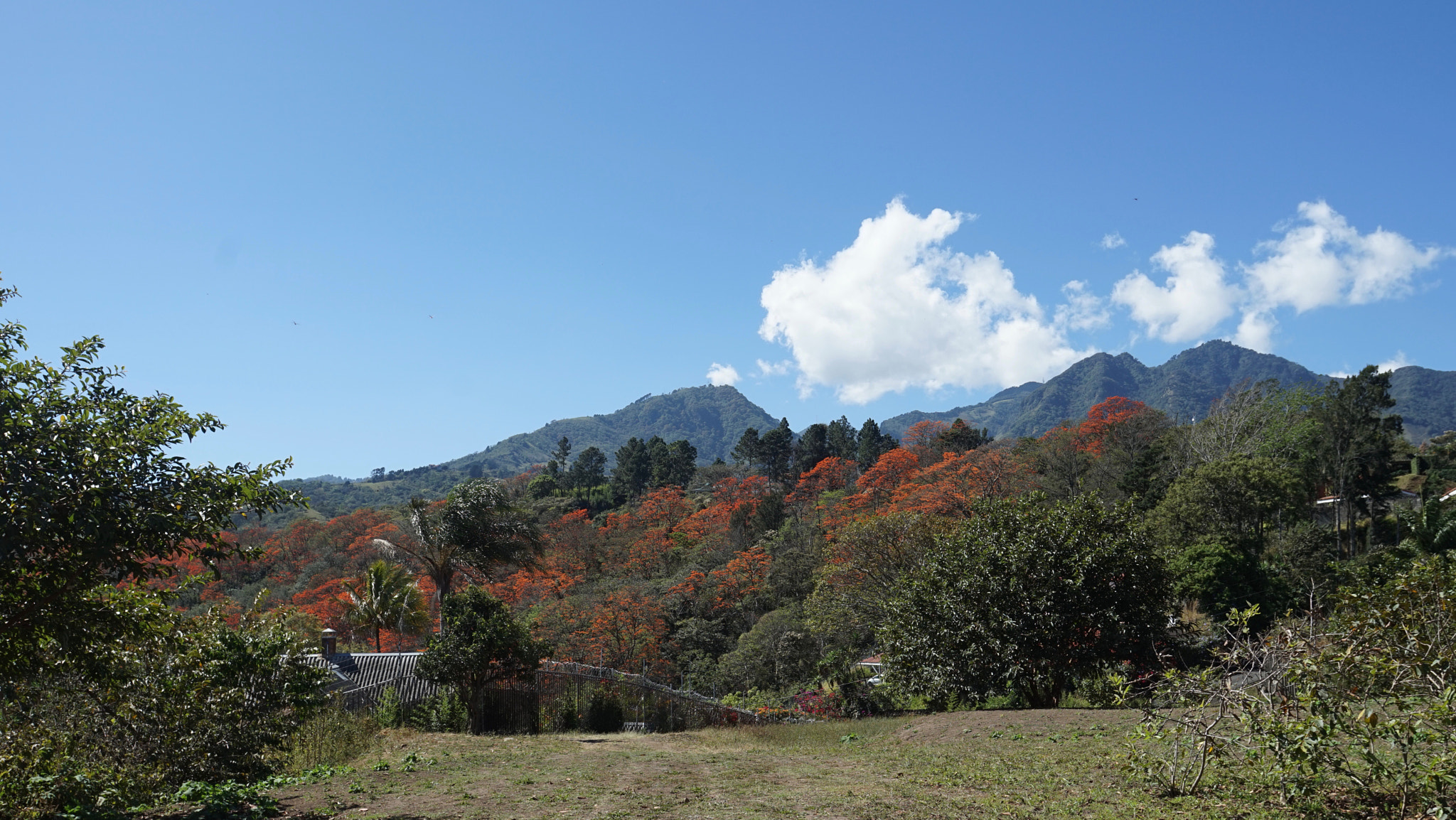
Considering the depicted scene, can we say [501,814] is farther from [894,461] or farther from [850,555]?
[894,461]

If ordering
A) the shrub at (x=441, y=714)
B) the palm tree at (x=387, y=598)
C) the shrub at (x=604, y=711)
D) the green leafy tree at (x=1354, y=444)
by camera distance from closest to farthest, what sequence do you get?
the shrub at (x=441, y=714) → the shrub at (x=604, y=711) → the palm tree at (x=387, y=598) → the green leafy tree at (x=1354, y=444)

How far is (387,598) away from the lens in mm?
27156

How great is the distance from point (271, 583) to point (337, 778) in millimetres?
44399

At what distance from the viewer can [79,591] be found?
584 cm

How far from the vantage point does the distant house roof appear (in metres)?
17.4

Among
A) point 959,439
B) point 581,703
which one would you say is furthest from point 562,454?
point 581,703

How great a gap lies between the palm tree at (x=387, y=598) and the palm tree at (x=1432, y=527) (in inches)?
1202

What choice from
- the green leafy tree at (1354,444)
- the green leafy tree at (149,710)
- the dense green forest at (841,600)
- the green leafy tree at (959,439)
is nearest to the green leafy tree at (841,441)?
the green leafy tree at (959,439)

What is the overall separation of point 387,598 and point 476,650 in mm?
11476

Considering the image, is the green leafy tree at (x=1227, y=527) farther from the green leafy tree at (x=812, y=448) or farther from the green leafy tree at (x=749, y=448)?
the green leafy tree at (x=749, y=448)

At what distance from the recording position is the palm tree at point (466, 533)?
983 inches

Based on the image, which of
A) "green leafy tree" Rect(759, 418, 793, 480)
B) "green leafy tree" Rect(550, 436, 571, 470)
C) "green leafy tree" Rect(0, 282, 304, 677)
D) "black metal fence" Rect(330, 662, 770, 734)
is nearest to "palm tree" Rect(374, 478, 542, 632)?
"black metal fence" Rect(330, 662, 770, 734)


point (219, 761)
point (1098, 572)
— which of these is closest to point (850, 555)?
point (1098, 572)

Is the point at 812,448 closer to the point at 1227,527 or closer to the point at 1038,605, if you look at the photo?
the point at 1227,527
